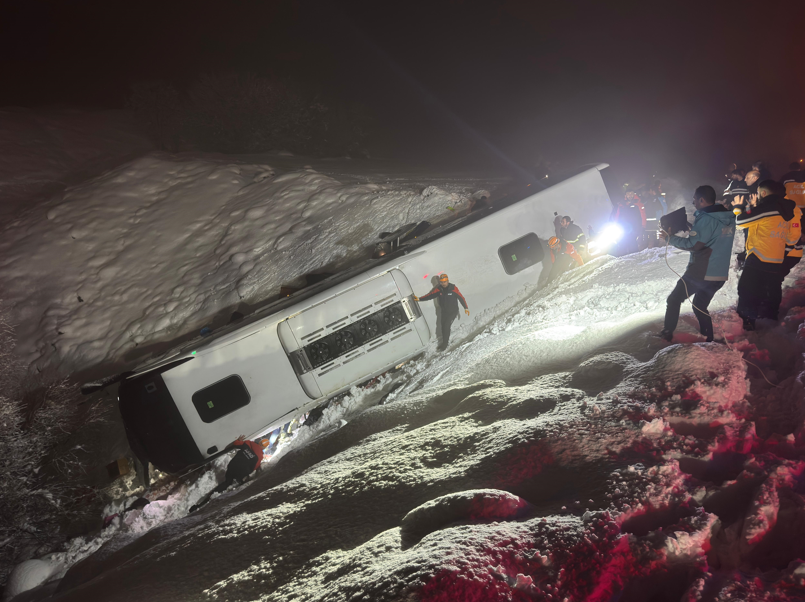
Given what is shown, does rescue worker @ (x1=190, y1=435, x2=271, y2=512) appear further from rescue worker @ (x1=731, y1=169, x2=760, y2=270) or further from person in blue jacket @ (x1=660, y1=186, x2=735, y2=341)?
rescue worker @ (x1=731, y1=169, x2=760, y2=270)

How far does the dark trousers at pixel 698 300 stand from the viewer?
4.47m

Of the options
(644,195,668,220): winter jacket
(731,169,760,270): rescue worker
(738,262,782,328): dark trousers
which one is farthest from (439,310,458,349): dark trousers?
(644,195,668,220): winter jacket

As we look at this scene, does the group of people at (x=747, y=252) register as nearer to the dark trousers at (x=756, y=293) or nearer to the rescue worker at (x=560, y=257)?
the dark trousers at (x=756, y=293)

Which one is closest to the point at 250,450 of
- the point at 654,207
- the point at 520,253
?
the point at 520,253

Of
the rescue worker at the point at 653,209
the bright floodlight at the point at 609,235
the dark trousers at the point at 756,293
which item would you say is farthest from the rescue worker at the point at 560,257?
the rescue worker at the point at 653,209

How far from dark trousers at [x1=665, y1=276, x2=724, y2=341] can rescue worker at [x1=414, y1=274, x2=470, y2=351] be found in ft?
9.62

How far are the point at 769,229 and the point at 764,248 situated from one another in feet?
Answer: 0.72

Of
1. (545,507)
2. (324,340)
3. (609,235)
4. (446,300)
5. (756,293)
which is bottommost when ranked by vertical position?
(756,293)

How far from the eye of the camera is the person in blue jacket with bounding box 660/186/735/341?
4359 mm

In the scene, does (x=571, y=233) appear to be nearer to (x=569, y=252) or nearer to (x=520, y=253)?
(x=569, y=252)

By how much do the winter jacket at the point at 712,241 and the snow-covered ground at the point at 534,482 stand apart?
752mm

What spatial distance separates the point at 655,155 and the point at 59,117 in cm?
2954

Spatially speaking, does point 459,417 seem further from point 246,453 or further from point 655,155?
point 655,155

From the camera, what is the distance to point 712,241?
14.5 ft
